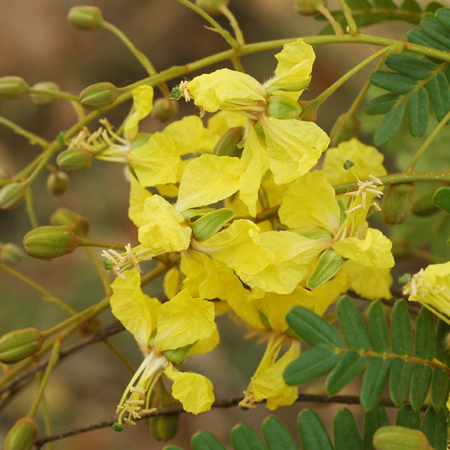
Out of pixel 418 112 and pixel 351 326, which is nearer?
pixel 351 326

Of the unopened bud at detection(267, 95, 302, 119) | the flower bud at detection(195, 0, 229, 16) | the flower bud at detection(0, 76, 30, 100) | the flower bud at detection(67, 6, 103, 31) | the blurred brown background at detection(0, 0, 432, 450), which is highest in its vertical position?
the flower bud at detection(67, 6, 103, 31)

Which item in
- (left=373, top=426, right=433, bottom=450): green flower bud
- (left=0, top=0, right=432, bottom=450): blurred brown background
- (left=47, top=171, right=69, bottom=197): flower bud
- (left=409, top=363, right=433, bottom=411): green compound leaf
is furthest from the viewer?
(left=0, top=0, right=432, bottom=450): blurred brown background

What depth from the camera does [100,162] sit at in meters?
3.62

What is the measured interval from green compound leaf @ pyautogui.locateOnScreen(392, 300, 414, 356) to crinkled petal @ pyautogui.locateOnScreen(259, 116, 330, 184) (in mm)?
353

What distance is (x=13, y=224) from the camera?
3.60 m

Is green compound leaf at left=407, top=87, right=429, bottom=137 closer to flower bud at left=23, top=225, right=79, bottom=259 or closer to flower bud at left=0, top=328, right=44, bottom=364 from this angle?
flower bud at left=23, top=225, right=79, bottom=259

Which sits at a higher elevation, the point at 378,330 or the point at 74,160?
the point at 74,160

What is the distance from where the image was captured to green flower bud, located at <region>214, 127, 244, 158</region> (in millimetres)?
1209

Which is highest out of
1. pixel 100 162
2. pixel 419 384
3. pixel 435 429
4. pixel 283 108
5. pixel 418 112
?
pixel 283 108

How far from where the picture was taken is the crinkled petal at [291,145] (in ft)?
3.61

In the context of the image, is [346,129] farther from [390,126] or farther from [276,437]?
[276,437]

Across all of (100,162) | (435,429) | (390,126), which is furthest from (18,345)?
(100,162)

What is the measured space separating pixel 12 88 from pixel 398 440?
1281 mm

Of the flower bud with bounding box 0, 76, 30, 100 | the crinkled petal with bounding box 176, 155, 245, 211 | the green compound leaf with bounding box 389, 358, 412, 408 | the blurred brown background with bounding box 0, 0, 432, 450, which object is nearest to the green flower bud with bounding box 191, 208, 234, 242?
the crinkled petal with bounding box 176, 155, 245, 211
